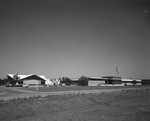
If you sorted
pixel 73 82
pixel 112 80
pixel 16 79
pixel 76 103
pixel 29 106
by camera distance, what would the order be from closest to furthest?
pixel 29 106 → pixel 76 103 → pixel 16 79 → pixel 112 80 → pixel 73 82

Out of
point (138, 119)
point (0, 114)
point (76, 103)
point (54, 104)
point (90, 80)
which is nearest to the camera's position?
point (138, 119)

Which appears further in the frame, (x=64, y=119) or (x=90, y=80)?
(x=90, y=80)

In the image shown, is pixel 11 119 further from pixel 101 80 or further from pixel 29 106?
pixel 101 80

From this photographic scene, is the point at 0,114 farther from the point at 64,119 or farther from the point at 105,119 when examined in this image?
the point at 105,119

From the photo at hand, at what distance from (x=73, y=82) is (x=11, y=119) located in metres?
118

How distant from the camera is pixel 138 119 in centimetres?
949

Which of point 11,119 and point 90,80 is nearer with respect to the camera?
Answer: point 11,119

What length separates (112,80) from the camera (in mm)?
118750

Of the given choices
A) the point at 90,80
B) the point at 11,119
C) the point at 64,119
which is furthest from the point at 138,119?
the point at 90,80

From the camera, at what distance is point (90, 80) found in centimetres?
11138

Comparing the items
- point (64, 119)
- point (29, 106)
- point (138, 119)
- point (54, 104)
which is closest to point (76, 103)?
point (54, 104)

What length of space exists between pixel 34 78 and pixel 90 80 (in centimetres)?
4070

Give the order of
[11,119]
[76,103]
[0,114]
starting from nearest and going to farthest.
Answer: [11,119], [0,114], [76,103]

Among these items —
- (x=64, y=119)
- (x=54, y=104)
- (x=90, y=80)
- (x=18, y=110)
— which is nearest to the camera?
(x=64, y=119)
